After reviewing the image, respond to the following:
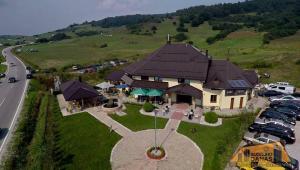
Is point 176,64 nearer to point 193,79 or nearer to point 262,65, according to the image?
point 193,79

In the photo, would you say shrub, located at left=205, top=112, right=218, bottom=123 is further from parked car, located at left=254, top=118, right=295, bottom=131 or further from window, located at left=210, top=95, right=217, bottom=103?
window, located at left=210, top=95, right=217, bottom=103

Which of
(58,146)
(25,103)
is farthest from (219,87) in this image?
(25,103)

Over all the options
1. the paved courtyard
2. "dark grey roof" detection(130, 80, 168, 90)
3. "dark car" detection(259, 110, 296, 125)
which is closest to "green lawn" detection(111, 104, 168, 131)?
the paved courtyard

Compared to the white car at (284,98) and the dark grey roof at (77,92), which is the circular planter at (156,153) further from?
the white car at (284,98)

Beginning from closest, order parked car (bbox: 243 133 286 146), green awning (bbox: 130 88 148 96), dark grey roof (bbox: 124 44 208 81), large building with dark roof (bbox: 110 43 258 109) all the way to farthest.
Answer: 1. parked car (bbox: 243 133 286 146)
2. large building with dark roof (bbox: 110 43 258 109)
3. dark grey roof (bbox: 124 44 208 81)
4. green awning (bbox: 130 88 148 96)

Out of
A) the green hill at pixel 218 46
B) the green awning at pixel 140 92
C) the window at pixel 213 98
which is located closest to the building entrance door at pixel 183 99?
the window at pixel 213 98
